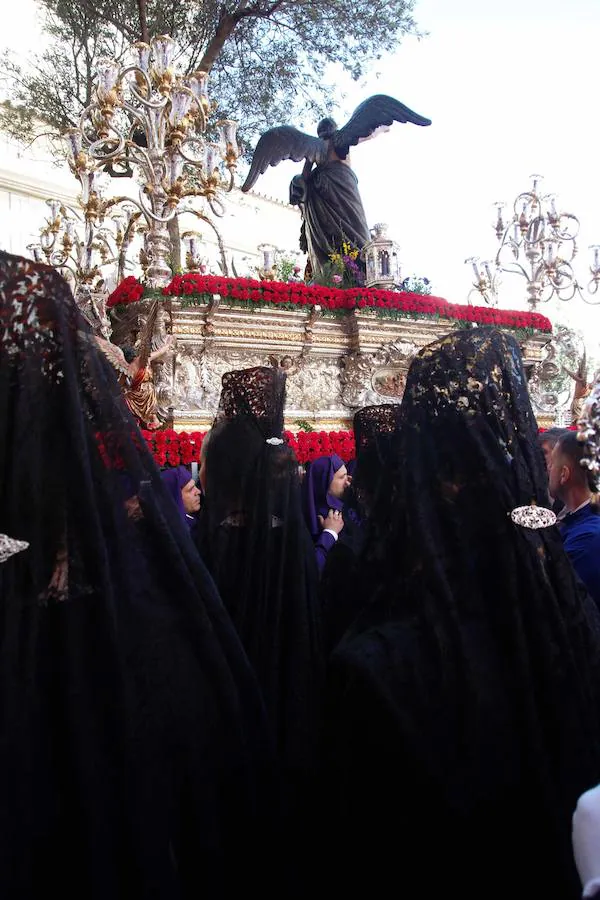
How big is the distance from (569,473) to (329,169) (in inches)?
347

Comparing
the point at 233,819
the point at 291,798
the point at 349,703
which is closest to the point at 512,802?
the point at 349,703

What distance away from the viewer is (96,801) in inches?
48.9

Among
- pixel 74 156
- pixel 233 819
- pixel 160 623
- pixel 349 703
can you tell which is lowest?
pixel 233 819

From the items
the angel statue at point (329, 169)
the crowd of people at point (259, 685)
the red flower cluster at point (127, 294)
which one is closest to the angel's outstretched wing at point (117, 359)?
the red flower cluster at point (127, 294)

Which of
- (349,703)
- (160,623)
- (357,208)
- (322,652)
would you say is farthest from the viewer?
(357,208)

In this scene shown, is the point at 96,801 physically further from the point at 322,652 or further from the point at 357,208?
the point at 357,208

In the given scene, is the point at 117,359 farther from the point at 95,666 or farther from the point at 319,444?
the point at 95,666

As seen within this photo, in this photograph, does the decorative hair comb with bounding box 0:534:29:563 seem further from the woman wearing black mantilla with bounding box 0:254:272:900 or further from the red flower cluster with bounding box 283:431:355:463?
the red flower cluster with bounding box 283:431:355:463

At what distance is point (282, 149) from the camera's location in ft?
33.6

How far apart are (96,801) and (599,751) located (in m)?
1.17

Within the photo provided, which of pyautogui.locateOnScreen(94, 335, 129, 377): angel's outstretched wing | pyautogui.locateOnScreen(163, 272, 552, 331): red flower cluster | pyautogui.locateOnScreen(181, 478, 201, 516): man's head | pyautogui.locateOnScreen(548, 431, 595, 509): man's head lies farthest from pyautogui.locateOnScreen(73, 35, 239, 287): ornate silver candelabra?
pyautogui.locateOnScreen(548, 431, 595, 509): man's head

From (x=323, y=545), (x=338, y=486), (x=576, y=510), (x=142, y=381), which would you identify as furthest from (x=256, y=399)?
(x=142, y=381)

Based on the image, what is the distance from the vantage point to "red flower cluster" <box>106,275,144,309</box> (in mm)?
7562

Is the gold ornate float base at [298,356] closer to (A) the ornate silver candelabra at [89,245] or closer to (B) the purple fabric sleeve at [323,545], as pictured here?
(A) the ornate silver candelabra at [89,245]
